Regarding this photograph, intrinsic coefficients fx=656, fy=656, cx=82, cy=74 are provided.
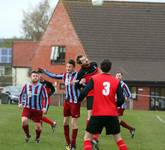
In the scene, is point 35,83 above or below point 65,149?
above

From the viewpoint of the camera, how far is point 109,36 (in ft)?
193

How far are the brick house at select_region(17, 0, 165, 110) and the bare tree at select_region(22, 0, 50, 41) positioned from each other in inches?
1529

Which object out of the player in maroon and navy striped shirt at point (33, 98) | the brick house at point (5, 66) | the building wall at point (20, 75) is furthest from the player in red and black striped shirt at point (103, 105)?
the brick house at point (5, 66)

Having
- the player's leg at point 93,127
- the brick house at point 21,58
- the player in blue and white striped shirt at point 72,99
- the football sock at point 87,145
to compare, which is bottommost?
the football sock at point 87,145

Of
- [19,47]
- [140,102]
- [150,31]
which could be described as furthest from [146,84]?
[19,47]

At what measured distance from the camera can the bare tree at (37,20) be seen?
327 feet

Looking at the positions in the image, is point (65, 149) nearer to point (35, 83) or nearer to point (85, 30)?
point (35, 83)

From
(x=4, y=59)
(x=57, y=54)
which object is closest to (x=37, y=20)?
(x=4, y=59)

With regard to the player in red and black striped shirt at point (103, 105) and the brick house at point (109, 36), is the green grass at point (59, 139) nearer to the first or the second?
the player in red and black striped shirt at point (103, 105)

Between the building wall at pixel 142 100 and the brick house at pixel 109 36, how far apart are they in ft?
5.12

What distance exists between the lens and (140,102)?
54.1 metres

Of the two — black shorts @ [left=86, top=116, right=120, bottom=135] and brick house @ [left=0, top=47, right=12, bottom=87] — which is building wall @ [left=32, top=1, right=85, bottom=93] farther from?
black shorts @ [left=86, top=116, right=120, bottom=135]

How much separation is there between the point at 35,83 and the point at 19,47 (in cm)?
6989

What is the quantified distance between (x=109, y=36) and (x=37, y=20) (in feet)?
138
